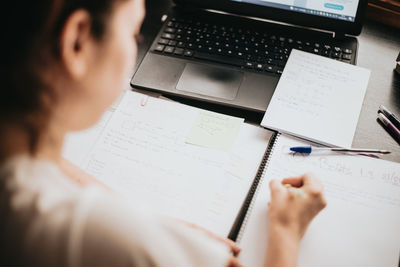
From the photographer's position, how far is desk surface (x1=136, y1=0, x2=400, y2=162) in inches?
26.0

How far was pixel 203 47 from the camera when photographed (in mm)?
776

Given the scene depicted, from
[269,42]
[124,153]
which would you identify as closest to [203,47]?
[269,42]

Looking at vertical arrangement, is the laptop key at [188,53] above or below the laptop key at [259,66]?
below

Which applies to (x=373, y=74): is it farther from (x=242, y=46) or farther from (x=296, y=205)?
→ (x=296, y=205)

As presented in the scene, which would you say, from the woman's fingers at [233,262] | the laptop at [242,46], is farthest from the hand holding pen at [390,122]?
the woman's fingers at [233,262]

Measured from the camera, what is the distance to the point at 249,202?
1.88ft

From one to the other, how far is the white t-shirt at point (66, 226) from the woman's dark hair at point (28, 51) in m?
0.05

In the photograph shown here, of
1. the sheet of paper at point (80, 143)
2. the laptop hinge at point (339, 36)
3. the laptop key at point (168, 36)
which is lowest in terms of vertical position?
the sheet of paper at point (80, 143)

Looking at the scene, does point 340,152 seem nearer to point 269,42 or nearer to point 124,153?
point 269,42

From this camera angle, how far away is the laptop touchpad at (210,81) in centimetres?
71

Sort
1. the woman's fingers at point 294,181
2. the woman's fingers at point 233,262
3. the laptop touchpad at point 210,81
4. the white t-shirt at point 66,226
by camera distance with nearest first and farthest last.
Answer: the white t-shirt at point 66,226
the woman's fingers at point 233,262
the woman's fingers at point 294,181
the laptop touchpad at point 210,81

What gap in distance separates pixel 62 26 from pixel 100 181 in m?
0.35

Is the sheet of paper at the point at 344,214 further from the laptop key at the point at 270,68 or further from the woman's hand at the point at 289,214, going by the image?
the laptop key at the point at 270,68

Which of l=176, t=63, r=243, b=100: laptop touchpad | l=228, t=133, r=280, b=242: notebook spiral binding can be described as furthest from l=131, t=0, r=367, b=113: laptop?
l=228, t=133, r=280, b=242: notebook spiral binding
